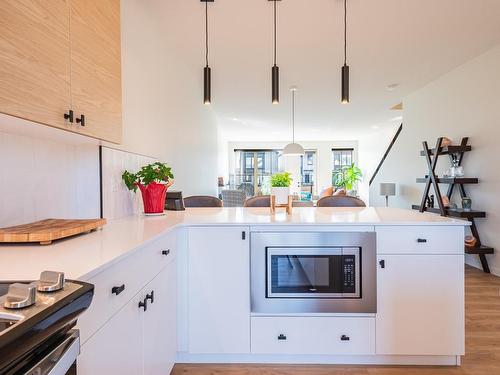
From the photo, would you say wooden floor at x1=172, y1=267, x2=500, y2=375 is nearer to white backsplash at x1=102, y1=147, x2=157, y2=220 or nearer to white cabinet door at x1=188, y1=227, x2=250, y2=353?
white cabinet door at x1=188, y1=227, x2=250, y2=353

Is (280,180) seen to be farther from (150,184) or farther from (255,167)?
(255,167)

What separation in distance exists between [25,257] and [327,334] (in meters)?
1.59

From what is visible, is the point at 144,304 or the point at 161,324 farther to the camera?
the point at 161,324

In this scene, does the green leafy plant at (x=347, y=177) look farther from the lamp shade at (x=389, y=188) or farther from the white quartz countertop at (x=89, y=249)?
the white quartz countertop at (x=89, y=249)

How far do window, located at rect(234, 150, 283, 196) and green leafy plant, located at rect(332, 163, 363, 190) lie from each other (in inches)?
80.3

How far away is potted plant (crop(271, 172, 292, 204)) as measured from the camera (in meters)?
2.22

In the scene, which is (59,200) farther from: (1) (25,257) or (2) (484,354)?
(2) (484,354)

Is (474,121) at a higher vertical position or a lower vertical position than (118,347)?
higher

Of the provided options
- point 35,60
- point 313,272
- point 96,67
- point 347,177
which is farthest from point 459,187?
point 347,177

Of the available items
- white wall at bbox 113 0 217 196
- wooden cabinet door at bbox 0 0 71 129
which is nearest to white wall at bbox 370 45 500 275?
white wall at bbox 113 0 217 196

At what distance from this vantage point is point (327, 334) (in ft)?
6.01

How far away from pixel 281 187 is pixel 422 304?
3.66ft

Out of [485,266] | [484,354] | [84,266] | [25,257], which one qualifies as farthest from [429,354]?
[485,266]

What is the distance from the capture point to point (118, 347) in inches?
41.0
